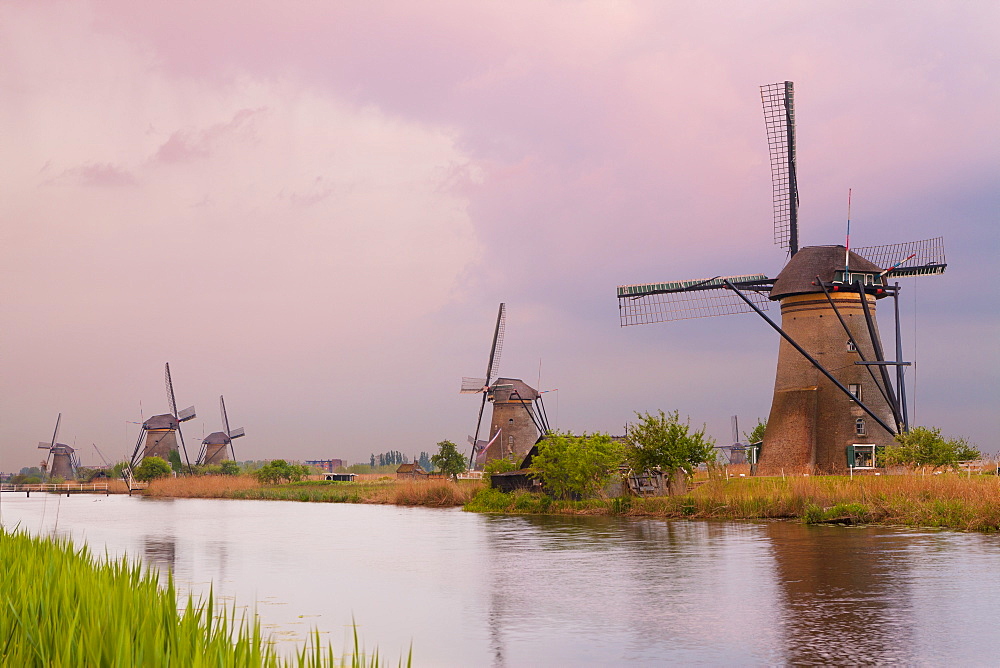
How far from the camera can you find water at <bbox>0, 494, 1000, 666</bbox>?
9875mm

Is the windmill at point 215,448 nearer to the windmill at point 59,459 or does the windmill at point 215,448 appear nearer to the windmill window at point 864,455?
the windmill at point 59,459

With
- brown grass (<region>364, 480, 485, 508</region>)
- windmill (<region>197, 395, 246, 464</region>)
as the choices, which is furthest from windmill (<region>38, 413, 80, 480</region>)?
brown grass (<region>364, 480, 485, 508</region>)

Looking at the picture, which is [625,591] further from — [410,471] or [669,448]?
[410,471]

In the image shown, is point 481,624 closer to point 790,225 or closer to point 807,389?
point 807,389

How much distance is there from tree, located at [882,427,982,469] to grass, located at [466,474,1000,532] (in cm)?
313

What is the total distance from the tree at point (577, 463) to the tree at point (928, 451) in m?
9.92

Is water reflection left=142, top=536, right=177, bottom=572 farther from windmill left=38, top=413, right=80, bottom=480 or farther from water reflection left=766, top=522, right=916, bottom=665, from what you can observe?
windmill left=38, top=413, right=80, bottom=480

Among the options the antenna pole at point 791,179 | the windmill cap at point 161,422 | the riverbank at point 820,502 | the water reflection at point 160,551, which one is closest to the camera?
the water reflection at point 160,551

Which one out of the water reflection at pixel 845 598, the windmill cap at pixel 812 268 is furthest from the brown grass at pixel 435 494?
the water reflection at pixel 845 598

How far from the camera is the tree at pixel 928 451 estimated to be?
33.3 m

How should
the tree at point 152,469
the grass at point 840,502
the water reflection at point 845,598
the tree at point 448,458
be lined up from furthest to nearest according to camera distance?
the tree at point 152,469, the tree at point 448,458, the grass at point 840,502, the water reflection at point 845,598

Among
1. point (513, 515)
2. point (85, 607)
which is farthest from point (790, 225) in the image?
point (85, 607)

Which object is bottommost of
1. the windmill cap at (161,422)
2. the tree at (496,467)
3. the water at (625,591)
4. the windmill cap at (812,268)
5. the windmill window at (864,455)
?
the water at (625,591)

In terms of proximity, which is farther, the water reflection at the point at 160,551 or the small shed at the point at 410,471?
the small shed at the point at 410,471
